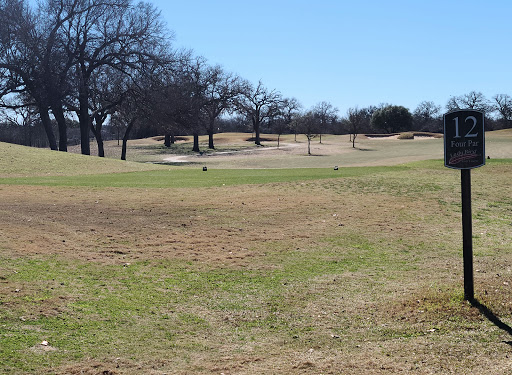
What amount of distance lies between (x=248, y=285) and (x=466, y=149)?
13.4ft

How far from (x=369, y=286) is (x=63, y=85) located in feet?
140

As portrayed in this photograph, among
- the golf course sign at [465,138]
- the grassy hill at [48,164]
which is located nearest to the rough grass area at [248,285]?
the golf course sign at [465,138]

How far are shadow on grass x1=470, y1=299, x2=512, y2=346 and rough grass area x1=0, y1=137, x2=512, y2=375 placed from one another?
3cm

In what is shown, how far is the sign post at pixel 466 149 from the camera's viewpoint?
24.4 feet

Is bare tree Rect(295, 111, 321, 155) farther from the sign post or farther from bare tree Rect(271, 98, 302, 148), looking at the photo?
the sign post

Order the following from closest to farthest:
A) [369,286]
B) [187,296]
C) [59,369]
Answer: [59,369] < [187,296] < [369,286]

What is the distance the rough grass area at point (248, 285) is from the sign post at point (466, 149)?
0.64 metres

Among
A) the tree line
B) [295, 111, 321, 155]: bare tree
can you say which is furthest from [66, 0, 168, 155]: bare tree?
[295, 111, 321, 155]: bare tree

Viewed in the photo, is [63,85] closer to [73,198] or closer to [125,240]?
[73,198]

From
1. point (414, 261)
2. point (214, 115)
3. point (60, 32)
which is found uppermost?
point (60, 32)

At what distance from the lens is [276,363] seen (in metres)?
6.05

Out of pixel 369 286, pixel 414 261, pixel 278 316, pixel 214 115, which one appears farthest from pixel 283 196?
pixel 214 115

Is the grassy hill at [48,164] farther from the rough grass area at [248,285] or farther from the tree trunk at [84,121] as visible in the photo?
the tree trunk at [84,121]

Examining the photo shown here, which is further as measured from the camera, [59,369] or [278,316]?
[278,316]
